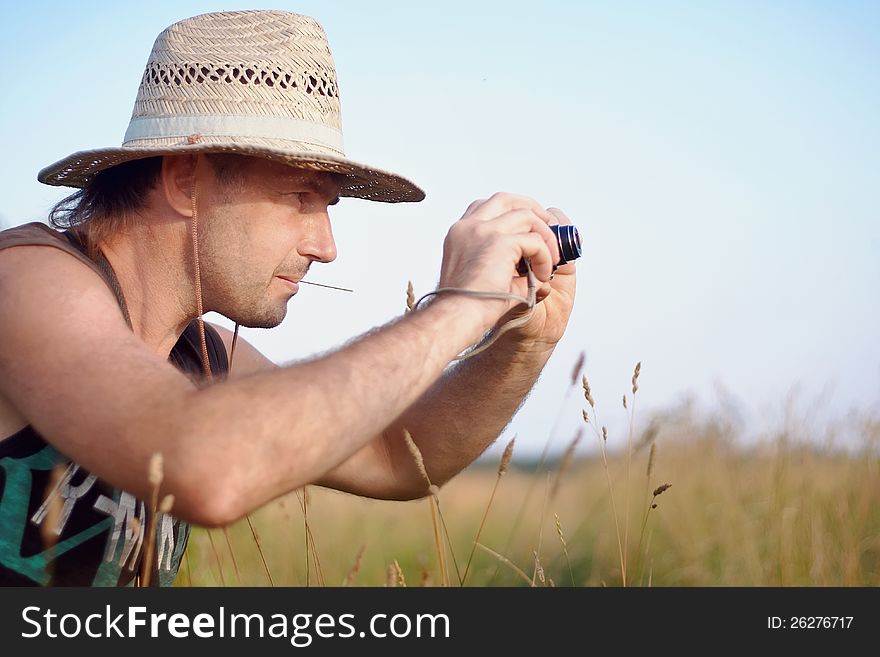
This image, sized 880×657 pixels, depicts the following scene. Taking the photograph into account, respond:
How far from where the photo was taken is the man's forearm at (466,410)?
2602mm

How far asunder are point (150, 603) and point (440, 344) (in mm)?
893

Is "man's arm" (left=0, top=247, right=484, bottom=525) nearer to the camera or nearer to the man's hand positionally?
the man's hand

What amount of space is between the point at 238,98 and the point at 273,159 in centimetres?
20

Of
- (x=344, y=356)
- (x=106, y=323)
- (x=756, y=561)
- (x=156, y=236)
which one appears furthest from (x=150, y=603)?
(x=756, y=561)

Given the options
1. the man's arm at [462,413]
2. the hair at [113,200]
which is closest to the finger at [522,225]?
the man's arm at [462,413]

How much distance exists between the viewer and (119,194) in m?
2.53

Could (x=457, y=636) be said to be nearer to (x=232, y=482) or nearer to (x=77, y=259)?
(x=232, y=482)

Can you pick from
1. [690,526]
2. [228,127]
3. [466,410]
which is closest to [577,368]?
[466,410]

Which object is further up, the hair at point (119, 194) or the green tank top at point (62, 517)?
the hair at point (119, 194)

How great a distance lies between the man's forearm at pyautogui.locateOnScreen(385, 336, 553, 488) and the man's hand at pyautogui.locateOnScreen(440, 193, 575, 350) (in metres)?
0.37

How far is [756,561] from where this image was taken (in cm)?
512

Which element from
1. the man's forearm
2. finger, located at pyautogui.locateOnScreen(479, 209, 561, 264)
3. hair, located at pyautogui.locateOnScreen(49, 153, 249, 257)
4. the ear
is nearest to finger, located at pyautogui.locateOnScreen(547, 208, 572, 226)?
finger, located at pyautogui.locateOnScreen(479, 209, 561, 264)

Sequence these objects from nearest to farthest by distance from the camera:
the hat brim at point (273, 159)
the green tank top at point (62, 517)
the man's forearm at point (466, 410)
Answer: the green tank top at point (62, 517)
the hat brim at point (273, 159)
the man's forearm at point (466, 410)

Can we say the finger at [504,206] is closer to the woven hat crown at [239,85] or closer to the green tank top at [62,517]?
the woven hat crown at [239,85]
